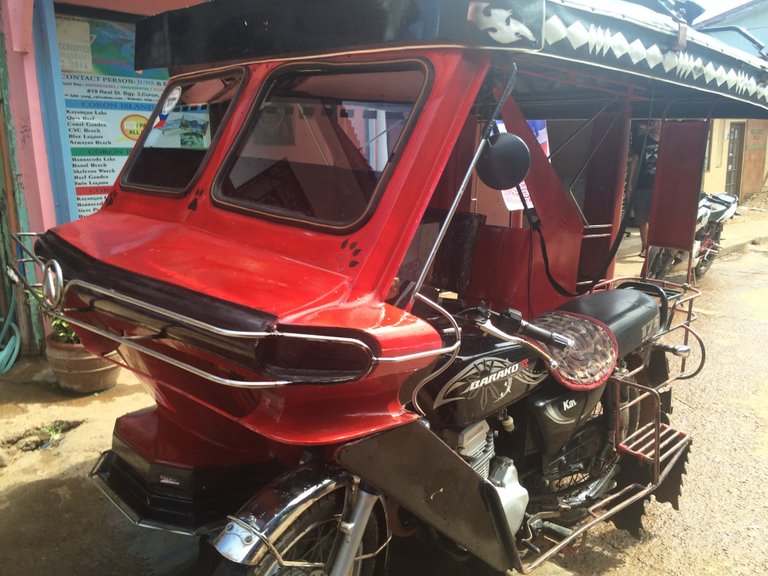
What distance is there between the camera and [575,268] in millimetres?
3445

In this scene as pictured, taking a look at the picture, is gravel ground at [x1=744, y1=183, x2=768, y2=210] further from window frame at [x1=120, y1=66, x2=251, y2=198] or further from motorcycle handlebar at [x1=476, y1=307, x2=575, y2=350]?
window frame at [x1=120, y1=66, x2=251, y2=198]

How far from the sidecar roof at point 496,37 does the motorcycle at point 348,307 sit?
0.4 inches

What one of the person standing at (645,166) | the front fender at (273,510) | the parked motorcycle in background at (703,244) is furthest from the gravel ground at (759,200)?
the front fender at (273,510)

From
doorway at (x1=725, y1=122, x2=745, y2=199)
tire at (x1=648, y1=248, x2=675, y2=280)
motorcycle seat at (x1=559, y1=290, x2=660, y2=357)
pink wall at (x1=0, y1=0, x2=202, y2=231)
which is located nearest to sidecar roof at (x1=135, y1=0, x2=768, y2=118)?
motorcycle seat at (x1=559, y1=290, x2=660, y2=357)

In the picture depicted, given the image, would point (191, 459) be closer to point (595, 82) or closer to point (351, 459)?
point (351, 459)

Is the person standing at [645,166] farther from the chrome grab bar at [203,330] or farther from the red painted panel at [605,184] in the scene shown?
the chrome grab bar at [203,330]

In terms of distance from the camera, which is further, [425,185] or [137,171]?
[137,171]

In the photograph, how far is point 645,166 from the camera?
6289mm

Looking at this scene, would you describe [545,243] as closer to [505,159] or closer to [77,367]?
[505,159]

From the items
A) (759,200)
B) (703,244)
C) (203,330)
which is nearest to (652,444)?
(203,330)

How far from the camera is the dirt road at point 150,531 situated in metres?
3.03

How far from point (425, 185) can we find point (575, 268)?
173 centimetres

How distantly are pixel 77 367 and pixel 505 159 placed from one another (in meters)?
3.62

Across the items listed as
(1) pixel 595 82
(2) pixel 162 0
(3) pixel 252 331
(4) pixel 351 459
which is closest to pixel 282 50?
(3) pixel 252 331
